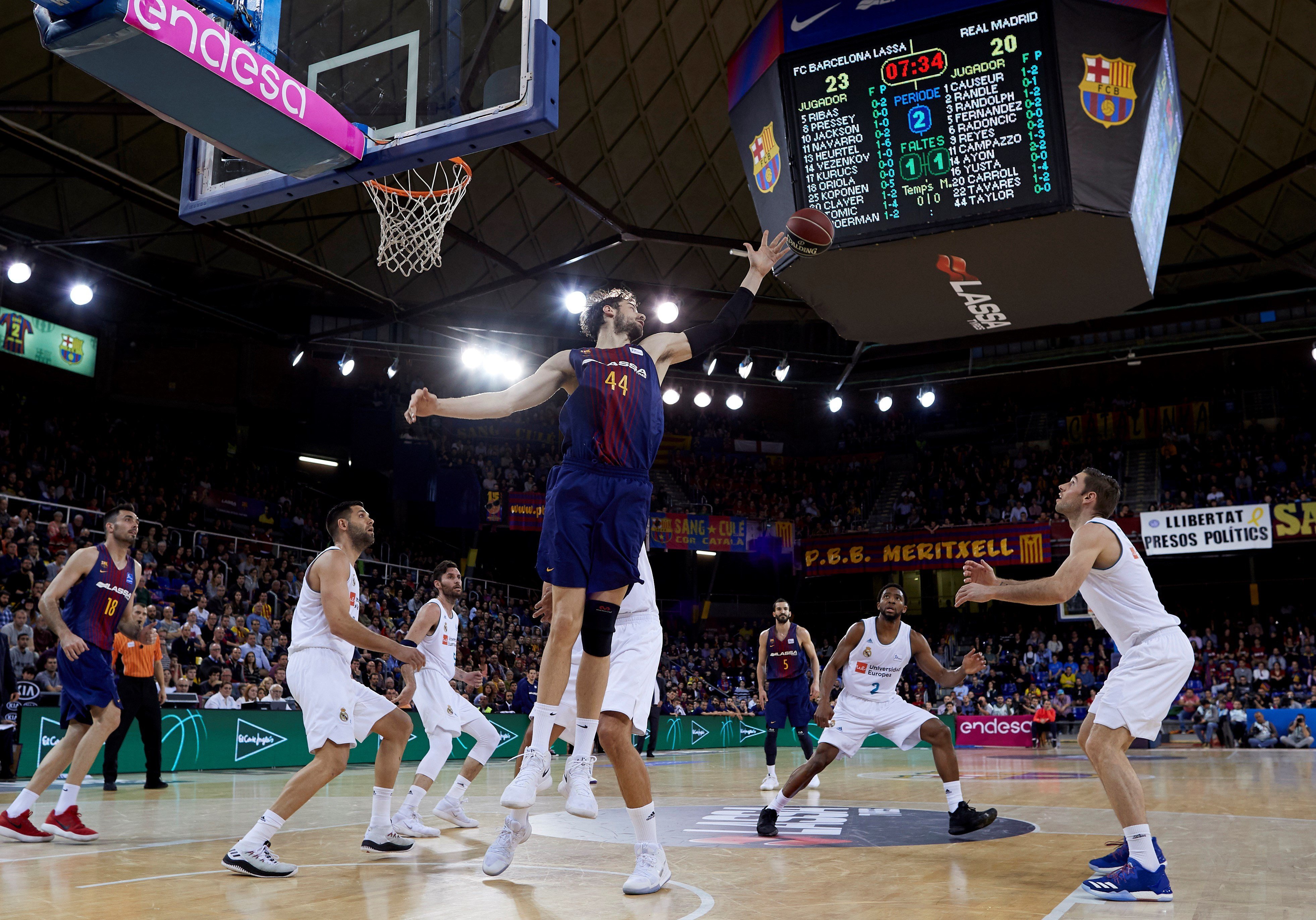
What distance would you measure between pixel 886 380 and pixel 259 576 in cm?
1991

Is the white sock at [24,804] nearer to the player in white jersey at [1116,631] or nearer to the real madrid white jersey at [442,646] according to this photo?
the real madrid white jersey at [442,646]

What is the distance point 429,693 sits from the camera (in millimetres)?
7949

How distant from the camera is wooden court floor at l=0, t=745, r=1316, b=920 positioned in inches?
168

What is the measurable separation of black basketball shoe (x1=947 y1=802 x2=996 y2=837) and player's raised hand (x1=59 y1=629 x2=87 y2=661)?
20.1 feet

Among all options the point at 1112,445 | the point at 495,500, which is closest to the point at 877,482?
the point at 1112,445

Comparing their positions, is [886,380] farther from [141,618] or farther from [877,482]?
[141,618]

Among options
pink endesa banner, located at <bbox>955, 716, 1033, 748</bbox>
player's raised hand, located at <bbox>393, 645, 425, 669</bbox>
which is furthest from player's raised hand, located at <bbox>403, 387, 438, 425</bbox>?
pink endesa banner, located at <bbox>955, 716, 1033, 748</bbox>

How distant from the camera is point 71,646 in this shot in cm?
698

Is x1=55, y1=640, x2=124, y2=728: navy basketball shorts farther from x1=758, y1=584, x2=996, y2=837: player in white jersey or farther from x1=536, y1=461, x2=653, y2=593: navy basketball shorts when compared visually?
x1=758, y1=584, x2=996, y2=837: player in white jersey

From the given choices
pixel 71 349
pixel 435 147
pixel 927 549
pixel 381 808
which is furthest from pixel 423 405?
pixel 927 549

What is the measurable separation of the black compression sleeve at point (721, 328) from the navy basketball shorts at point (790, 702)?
8.70 m

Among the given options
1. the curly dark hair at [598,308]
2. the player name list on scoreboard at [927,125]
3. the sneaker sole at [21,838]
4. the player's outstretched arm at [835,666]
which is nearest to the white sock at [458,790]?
the sneaker sole at [21,838]

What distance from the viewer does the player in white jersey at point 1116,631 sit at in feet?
16.4

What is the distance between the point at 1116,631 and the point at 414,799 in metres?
4.78
